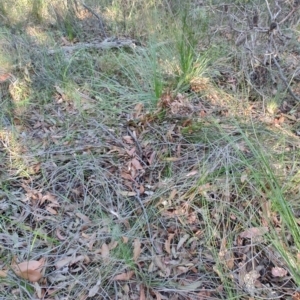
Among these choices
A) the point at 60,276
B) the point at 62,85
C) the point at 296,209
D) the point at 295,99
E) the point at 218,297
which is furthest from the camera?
the point at 62,85

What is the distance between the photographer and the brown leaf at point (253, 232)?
64.8 inches

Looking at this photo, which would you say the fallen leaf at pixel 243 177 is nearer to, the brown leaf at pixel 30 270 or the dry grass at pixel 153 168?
the dry grass at pixel 153 168

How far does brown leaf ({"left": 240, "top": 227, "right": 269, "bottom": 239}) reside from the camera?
1.65 m

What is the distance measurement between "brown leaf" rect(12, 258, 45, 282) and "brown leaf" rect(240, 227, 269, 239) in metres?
0.95

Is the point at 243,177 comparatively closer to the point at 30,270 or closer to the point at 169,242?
the point at 169,242

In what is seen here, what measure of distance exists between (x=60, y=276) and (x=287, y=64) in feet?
7.69

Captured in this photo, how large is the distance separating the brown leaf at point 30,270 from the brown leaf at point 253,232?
0.95 m

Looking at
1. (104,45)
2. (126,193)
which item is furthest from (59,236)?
(104,45)

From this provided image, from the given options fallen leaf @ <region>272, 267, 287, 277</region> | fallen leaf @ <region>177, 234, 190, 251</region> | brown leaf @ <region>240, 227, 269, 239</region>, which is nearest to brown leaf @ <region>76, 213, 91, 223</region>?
fallen leaf @ <region>177, 234, 190, 251</region>

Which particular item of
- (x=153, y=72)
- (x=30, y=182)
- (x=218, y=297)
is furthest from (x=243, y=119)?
(x=30, y=182)

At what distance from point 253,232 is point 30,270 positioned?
1.04 m

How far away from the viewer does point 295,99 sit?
259 cm

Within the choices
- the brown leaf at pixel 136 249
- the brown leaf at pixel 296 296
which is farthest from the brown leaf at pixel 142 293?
the brown leaf at pixel 296 296

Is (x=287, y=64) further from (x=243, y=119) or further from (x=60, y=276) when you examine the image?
(x=60, y=276)
